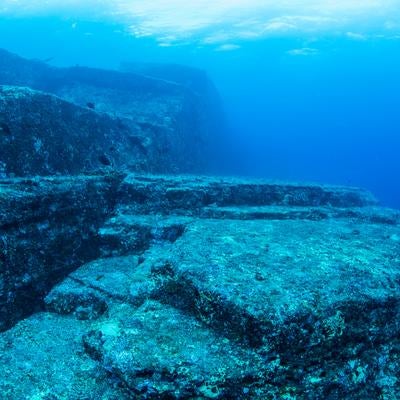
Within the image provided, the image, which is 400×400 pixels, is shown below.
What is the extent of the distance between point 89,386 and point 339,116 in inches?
4411

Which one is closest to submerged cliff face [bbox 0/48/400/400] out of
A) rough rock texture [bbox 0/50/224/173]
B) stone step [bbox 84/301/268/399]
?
stone step [bbox 84/301/268/399]

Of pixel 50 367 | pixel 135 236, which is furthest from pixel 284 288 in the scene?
pixel 135 236

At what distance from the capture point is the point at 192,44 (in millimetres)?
35281

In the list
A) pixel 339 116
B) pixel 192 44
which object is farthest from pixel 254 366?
pixel 339 116

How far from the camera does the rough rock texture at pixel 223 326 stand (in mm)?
2373

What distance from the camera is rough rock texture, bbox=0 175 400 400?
93.4 inches

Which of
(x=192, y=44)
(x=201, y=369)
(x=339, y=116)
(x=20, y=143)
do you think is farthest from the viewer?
(x=339, y=116)

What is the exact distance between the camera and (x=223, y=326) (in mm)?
2621

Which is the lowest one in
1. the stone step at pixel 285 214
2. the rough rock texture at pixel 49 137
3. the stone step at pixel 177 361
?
the stone step at pixel 285 214

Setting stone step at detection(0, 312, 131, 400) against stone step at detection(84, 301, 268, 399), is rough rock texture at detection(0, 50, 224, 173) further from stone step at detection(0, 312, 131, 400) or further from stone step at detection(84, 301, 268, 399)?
stone step at detection(84, 301, 268, 399)

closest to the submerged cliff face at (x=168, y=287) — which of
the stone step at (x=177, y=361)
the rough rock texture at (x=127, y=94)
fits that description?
the stone step at (x=177, y=361)

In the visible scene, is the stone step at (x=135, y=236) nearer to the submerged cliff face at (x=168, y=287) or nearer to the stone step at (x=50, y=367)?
the submerged cliff face at (x=168, y=287)

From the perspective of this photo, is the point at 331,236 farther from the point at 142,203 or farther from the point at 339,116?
the point at 339,116

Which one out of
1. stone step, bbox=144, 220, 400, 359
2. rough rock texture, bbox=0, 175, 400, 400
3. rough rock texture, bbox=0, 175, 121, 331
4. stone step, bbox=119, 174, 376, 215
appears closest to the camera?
rough rock texture, bbox=0, 175, 400, 400
